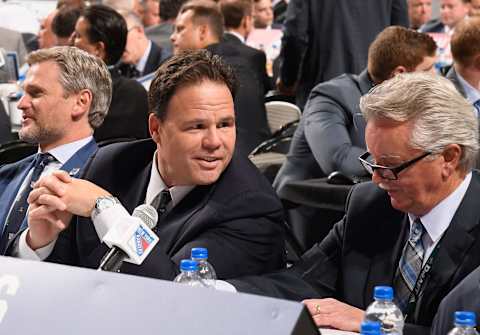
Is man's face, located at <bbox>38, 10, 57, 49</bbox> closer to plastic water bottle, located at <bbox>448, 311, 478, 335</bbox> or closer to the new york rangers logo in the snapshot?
the new york rangers logo

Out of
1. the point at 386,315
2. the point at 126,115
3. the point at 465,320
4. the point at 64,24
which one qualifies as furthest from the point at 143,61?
the point at 465,320

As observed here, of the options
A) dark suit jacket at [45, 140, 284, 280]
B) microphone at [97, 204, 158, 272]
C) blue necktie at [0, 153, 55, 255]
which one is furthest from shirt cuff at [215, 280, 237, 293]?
blue necktie at [0, 153, 55, 255]

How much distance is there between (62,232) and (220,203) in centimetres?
53

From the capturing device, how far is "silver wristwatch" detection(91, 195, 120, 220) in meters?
2.76

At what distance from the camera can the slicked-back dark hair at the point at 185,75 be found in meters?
3.18

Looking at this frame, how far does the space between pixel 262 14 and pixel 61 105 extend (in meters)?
7.15

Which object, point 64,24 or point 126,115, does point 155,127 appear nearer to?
point 126,115

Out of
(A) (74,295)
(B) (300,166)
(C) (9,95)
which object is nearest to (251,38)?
(C) (9,95)

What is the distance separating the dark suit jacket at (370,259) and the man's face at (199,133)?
0.38 meters

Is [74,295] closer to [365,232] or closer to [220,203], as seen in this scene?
[220,203]

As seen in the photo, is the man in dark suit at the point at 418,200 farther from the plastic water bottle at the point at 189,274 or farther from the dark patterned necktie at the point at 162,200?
the dark patterned necktie at the point at 162,200

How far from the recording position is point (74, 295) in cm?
194

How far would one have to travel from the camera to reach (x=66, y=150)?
401cm

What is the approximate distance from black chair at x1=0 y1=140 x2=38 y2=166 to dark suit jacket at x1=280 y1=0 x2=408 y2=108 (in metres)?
2.62
